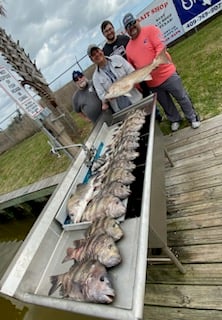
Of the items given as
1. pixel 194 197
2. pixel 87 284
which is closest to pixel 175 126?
pixel 194 197

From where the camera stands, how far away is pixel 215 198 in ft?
9.50

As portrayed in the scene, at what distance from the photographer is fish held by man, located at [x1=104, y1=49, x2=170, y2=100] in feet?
11.2

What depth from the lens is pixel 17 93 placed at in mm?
4098

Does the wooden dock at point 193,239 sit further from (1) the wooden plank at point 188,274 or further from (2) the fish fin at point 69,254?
(2) the fish fin at point 69,254

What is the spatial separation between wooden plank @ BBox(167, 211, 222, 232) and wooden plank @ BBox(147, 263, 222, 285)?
407 mm

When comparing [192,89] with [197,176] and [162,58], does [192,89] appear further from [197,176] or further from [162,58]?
[197,176]

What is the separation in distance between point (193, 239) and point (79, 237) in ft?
3.70

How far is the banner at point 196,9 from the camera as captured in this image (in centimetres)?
844

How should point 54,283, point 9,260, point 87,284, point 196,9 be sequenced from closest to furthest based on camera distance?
point 87,284, point 54,283, point 9,260, point 196,9

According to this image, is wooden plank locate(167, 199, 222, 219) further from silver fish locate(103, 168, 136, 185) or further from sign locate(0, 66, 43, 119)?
sign locate(0, 66, 43, 119)

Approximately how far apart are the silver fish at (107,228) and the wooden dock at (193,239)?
0.96 metres

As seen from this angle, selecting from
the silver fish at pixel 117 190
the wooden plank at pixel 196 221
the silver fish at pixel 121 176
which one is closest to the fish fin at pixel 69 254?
the silver fish at pixel 117 190

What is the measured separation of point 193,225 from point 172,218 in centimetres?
28

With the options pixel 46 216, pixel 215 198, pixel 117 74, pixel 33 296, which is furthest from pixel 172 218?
pixel 117 74
